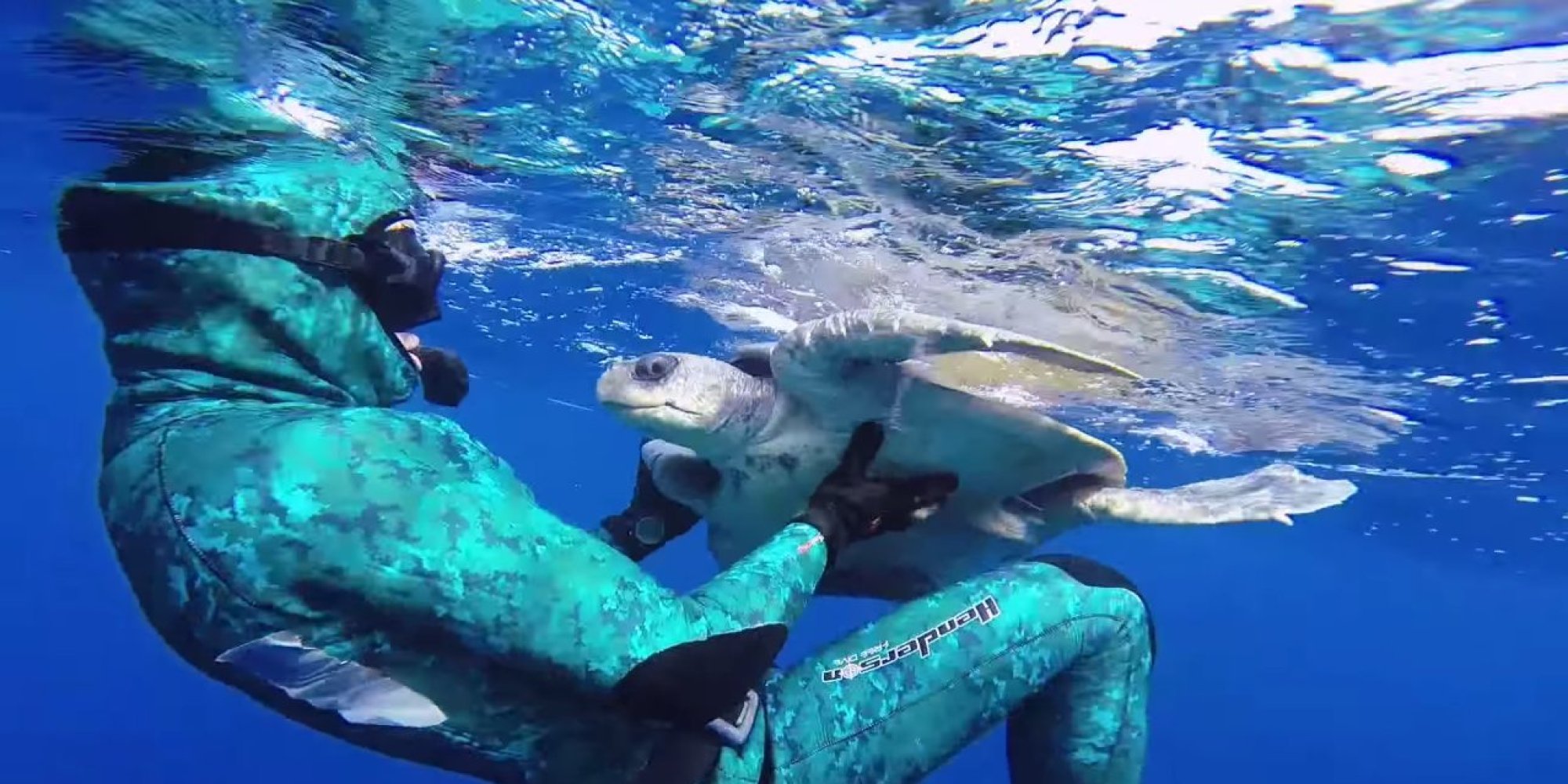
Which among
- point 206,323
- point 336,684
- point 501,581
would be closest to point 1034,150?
point 501,581

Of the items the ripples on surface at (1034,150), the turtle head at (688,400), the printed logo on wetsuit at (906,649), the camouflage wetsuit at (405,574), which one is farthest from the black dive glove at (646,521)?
the ripples on surface at (1034,150)

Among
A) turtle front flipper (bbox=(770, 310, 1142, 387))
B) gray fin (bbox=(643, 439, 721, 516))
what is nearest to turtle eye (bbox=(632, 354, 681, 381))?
turtle front flipper (bbox=(770, 310, 1142, 387))

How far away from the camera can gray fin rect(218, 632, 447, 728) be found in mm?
2217

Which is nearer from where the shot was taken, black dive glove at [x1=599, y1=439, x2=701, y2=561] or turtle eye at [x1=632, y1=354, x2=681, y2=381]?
turtle eye at [x1=632, y1=354, x2=681, y2=381]

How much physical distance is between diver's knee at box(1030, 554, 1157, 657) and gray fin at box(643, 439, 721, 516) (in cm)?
206

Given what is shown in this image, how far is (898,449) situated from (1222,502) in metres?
1.63

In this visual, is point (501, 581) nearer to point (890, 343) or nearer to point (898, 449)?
point (890, 343)

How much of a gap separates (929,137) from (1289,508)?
9.99 feet

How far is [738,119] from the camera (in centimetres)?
592

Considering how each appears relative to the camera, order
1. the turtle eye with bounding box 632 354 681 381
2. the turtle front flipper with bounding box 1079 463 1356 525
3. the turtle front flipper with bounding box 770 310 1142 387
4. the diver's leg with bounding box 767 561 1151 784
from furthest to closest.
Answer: the turtle eye with bounding box 632 354 681 381 < the turtle front flipper with bounding box 1079 463 1356 525 < the turtle front flipper with bounding box 770 310 1142 387 < the diver's leg with bounding box 767 561 1151 784

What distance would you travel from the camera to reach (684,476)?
4.93 metres

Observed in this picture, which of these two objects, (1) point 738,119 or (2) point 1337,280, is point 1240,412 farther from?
(1) point 738,119

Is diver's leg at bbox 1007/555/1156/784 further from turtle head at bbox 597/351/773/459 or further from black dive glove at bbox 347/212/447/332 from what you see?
black dive glove at bbox 347/212/447/332

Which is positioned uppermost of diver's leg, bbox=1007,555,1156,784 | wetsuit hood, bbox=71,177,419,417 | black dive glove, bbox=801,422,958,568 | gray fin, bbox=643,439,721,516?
wetsuit hood, bbox=71,177,419,417
